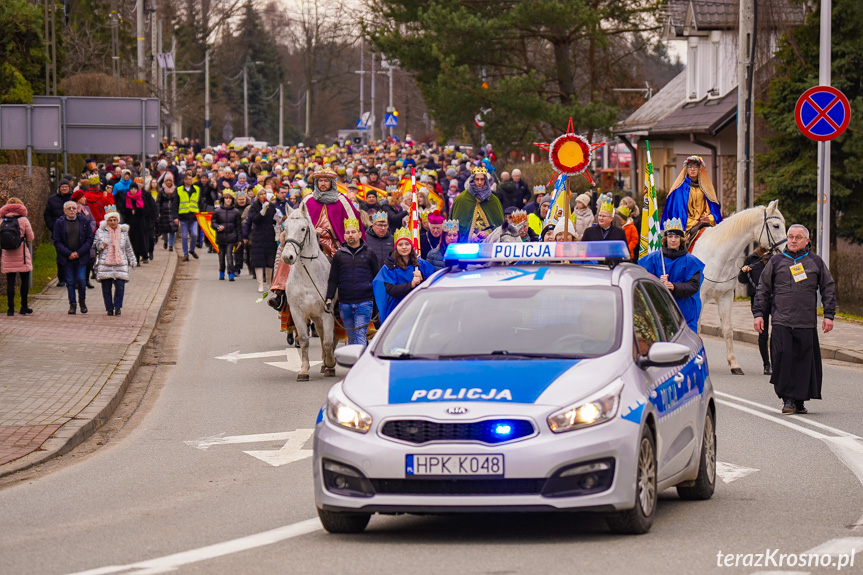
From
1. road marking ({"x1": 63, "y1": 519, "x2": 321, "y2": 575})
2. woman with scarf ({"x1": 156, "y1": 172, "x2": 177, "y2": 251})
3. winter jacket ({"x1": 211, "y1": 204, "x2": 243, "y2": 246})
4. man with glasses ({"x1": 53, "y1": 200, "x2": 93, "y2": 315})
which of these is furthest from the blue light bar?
woman with scarf ({"x1": 156, "y1": 172, "x2": 177, "y2": 251})

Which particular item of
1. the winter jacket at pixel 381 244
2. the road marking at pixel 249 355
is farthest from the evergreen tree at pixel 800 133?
the winter jacket at pixel 381 244

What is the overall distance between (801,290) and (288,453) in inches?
209

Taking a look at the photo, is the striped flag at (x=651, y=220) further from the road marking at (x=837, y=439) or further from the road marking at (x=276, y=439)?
the road marking at (x=276, y=439)

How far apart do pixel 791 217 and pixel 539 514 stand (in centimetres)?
2246

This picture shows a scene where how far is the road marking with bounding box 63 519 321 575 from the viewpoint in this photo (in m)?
7.32

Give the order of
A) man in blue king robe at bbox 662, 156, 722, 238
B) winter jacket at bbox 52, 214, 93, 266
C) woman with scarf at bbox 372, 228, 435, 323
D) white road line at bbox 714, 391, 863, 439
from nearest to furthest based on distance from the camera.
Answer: white road line at bbox 714, 391, 863, 439 → woman with scarf at bbox 372, 228, 435, 323 → man in blue king robe at bbox 662, 156, 722, 238 → winter jacket at bbox 52, 214, 93, 266

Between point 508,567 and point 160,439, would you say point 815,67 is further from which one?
point 508,567

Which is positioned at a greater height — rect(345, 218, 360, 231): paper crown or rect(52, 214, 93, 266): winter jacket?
rect(345, 218, 360, 231): paper crown

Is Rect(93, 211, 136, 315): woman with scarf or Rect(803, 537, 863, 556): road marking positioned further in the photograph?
Rect(93, 211, 136, 315): woman with scarf

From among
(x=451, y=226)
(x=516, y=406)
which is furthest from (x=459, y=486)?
(x=451, y=226)

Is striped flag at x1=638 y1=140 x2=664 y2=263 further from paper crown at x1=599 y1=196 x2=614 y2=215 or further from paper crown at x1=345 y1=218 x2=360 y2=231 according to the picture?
paper crown at x1=345 y1=218 x2=360 y2=231

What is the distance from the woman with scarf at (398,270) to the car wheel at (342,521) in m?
7.46

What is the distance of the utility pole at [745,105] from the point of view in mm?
27594

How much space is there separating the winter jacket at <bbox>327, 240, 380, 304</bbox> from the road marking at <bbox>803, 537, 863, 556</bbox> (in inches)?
362
